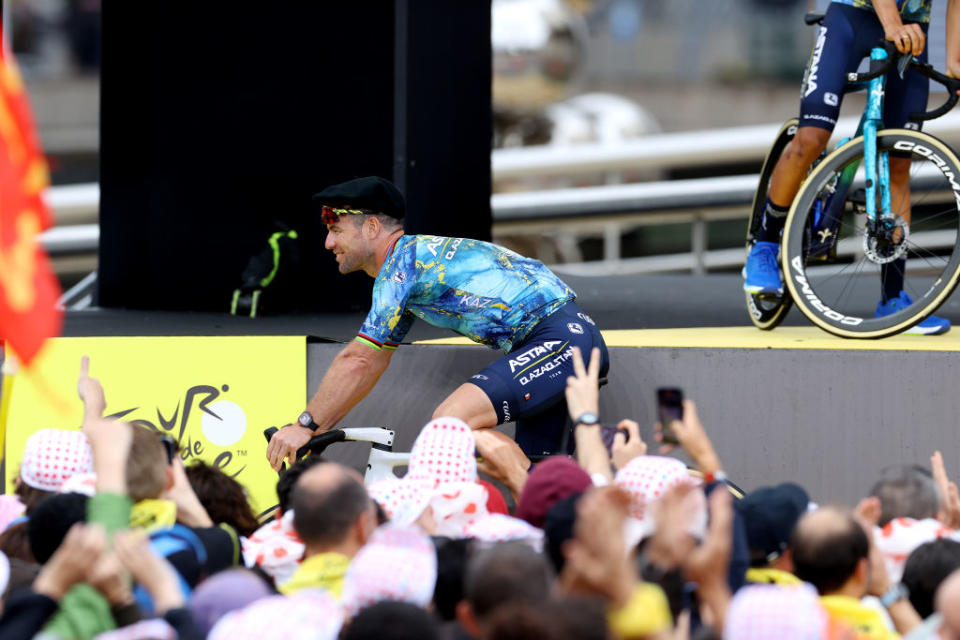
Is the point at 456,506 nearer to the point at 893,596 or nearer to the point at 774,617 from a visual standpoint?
the point at 893,596

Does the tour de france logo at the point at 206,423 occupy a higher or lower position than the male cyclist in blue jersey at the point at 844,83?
lower

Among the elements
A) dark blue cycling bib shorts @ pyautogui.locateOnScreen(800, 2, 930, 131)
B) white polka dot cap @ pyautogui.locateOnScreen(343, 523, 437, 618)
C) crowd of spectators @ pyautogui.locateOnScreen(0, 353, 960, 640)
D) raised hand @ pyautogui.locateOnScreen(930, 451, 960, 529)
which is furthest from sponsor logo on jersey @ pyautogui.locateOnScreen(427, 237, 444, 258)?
white polka dot cap @ pyautogui.locateOnScreen(343, 523, 437, 618)

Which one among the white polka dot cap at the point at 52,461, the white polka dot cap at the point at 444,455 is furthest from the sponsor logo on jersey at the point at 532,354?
the white polka dot cap at the point at 52,461

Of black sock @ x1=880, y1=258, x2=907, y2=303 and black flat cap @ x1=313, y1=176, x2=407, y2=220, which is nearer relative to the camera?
black flat cap @ x1=313, y1=176, x2=407, y2=220

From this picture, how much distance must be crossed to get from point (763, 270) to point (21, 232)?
3.41 meters

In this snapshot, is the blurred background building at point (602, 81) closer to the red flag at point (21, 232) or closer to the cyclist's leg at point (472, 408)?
the cyclist's leg at point (472, 408)

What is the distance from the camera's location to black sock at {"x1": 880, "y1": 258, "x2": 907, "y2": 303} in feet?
18.1

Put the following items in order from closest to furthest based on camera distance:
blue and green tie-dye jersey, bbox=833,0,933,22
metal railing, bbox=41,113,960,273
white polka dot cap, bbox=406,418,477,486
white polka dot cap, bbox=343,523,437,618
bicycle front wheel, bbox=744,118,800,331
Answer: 1. white polka dot cap, bbox=343,523,437,618
2. white polka dot cap, bbox=406,418,477,486
3. blue and green tie-dye jersey, bbox=833,0,933,22
4. bicycle front wheel, bbox=744,118,800,331
5. metal railing, bbox=41,113,960,273

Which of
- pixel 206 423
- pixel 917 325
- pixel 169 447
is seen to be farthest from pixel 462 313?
pixel 917 325

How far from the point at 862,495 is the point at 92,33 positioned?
16871mm

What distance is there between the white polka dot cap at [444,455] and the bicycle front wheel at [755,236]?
2270mm

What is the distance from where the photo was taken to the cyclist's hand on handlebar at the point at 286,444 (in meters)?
4.59

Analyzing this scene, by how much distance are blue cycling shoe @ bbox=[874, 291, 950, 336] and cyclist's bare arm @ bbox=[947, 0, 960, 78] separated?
852 millimetres

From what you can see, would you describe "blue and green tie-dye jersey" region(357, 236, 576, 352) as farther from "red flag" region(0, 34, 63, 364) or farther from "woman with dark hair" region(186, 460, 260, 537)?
"red flag" region(0, 34, 63, 364)
